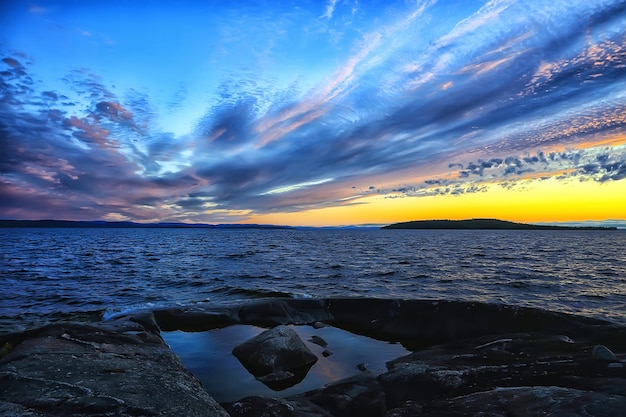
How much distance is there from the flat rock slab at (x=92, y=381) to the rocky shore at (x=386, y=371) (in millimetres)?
21

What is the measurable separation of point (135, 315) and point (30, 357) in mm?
7178

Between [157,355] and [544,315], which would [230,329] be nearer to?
[157,355]

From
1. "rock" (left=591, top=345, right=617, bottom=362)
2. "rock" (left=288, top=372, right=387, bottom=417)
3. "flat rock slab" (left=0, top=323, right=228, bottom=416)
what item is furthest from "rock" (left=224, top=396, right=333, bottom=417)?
"rock" (left=591, top=345, right=617, bottom=362)

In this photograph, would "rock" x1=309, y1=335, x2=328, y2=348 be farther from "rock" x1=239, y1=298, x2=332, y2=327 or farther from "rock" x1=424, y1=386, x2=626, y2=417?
"rock" x1=424, y1=386, x2=626, y2=417

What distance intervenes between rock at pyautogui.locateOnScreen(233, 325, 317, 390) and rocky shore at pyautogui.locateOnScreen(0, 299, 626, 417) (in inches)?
1.2

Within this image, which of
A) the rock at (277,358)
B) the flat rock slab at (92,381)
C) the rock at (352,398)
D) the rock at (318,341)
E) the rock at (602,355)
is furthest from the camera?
the rock at (318,341)

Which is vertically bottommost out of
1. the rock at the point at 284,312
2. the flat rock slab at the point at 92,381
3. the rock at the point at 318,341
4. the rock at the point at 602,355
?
the rock at the point at 318,341

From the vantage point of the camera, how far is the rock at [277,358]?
8781 millimetres

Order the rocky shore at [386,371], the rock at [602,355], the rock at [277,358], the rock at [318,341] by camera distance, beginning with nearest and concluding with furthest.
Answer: the rocky shore at [386,371]
the rock at [602,355]
the rock at [277,358]
the rock at [318,341]

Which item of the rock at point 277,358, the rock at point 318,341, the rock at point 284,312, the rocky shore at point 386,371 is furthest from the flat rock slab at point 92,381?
the rock at point 284,312

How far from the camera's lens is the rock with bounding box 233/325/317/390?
878 centimetres

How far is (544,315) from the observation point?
11.5 m

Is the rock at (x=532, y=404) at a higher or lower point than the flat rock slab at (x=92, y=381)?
lower

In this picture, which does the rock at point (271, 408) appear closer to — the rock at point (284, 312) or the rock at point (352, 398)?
the rock at point (352, 398)
